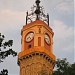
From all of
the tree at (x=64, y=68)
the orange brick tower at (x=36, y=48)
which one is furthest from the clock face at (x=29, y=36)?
the tree at (x=64, y=68)

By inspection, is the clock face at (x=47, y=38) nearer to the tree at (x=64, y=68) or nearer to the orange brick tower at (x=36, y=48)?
the orange brick tower at (x=36, y=48)

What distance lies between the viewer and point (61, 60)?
33562 mm

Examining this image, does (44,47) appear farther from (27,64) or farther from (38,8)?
(38,8)

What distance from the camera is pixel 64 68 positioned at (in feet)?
109

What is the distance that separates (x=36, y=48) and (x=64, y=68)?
2799 cm

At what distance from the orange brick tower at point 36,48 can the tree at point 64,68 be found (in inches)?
1004

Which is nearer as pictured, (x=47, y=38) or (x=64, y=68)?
(x=64, y=68)

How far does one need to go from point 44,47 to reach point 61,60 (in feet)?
92.3

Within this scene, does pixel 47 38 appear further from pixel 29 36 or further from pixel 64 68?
pixel 64 68

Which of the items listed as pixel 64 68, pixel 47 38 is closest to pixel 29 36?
pixel 47 38

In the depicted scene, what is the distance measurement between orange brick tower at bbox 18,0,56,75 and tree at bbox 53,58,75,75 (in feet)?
83.6

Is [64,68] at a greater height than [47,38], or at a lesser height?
lesser

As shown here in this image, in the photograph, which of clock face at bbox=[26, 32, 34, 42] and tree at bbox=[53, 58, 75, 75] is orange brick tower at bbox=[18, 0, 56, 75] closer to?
clock face at bbox=[26, 32, 34, 42]

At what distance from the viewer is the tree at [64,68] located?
32.8 metres
